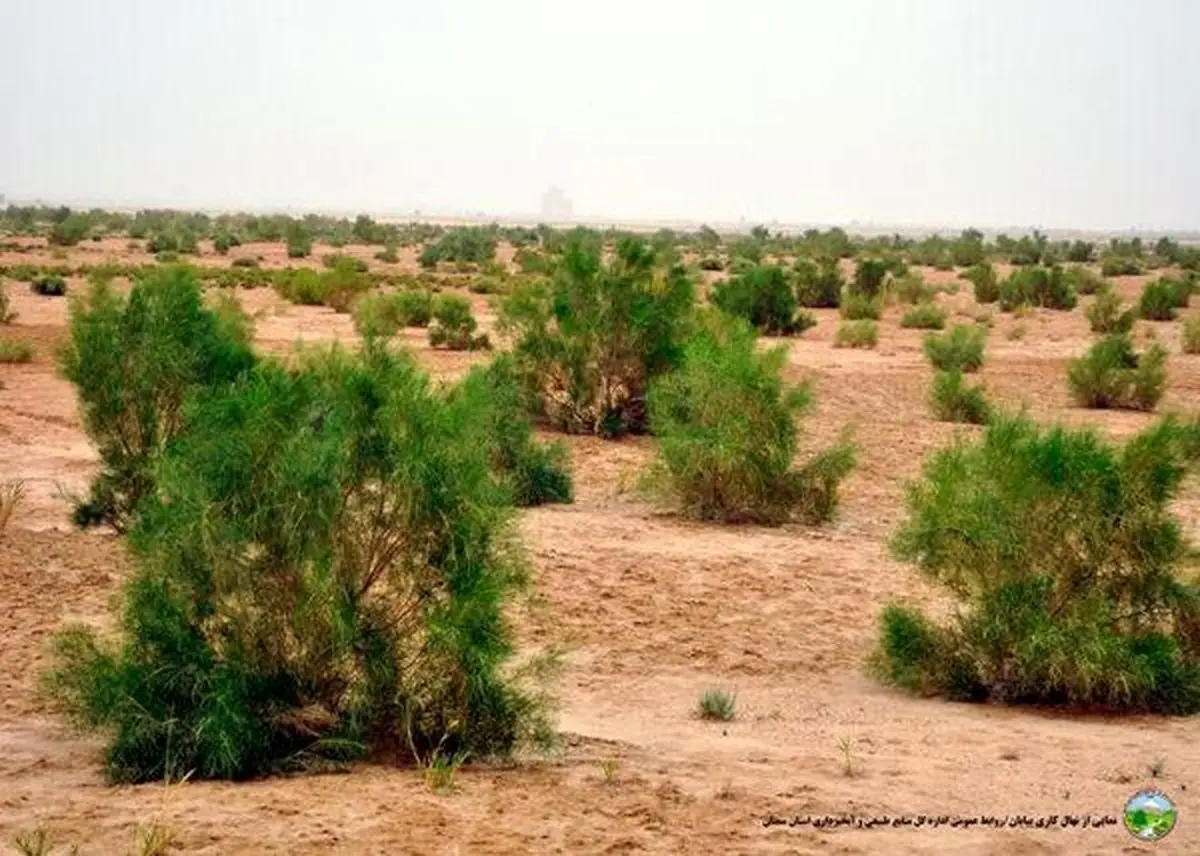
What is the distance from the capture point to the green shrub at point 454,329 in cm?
3234

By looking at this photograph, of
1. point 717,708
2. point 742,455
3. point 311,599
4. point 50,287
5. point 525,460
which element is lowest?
point 50,287

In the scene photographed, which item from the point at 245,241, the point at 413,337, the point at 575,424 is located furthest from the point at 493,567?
the point at 245,241

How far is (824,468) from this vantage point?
699 inches

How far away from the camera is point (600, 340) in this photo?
2366 cm

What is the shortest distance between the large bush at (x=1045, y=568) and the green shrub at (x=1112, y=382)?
1685 cm

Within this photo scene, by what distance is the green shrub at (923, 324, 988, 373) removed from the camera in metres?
31.5

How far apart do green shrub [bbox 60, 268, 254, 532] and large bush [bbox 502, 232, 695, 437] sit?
918 centimetres

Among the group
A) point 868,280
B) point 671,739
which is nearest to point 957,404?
point 671,739

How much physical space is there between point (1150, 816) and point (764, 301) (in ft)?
95.2

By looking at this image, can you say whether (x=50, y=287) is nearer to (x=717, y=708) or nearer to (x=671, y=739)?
(x=717, y=708)

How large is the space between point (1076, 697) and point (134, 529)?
20.4 ft

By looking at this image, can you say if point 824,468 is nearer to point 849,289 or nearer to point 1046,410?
point 1046,410

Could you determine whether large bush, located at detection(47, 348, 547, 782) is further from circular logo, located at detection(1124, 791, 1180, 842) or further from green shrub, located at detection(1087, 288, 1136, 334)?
green shrub, located at detection(1087, 288, 1136, 334)

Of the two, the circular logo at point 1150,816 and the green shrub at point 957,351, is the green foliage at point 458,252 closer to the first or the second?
the green shrub at point 957,351
